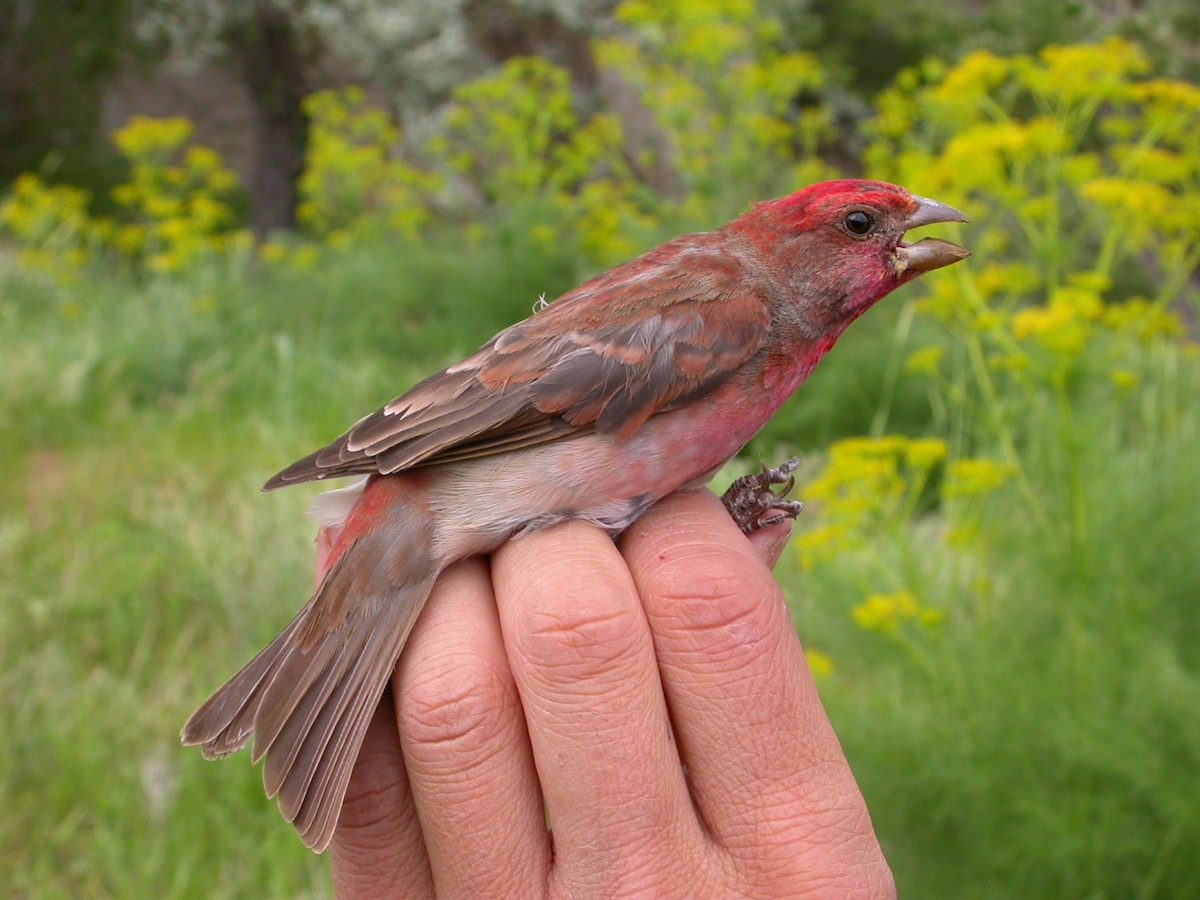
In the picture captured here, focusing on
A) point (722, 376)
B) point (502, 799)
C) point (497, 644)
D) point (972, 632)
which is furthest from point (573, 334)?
point (972, 632)

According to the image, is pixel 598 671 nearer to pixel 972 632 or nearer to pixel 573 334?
pixel 573 334

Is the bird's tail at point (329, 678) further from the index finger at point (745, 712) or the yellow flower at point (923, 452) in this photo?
the yellow flower at point (923, 452)

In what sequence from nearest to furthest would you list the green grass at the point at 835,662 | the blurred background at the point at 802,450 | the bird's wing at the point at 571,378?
the bird's wing at the point at 571,378 → the green grass at the point at 835,662 → the blurred background at the point at 802,450

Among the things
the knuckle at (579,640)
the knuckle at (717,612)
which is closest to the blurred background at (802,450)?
the knuckle at (717,612)

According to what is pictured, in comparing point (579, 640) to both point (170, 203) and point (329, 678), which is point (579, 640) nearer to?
point (329, 678)

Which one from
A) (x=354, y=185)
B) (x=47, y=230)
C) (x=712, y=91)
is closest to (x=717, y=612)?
(x=712, y=91)

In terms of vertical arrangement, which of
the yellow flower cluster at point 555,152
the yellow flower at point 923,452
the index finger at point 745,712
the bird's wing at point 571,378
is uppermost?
the bird's wing at point 571,378

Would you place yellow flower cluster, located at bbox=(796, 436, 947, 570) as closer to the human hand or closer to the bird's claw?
the bird's claw
